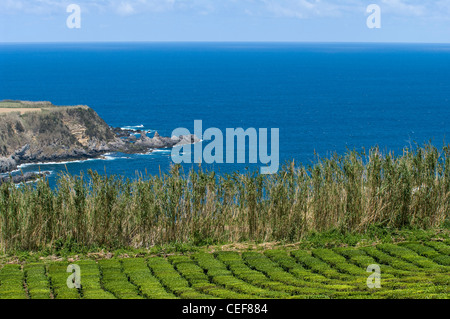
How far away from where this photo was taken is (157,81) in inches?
4348

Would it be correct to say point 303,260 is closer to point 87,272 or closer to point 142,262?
point 142,262

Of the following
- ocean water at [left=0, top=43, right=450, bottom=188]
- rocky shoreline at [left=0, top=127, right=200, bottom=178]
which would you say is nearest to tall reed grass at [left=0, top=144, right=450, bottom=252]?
ocean water at [left=0, top=43, right=450, bottom=188]

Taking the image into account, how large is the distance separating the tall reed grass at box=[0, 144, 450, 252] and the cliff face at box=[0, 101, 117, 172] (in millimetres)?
33933

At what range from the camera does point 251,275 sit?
28.2 ft

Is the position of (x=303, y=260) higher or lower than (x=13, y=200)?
lower

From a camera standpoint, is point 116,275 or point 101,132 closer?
point 116,275
